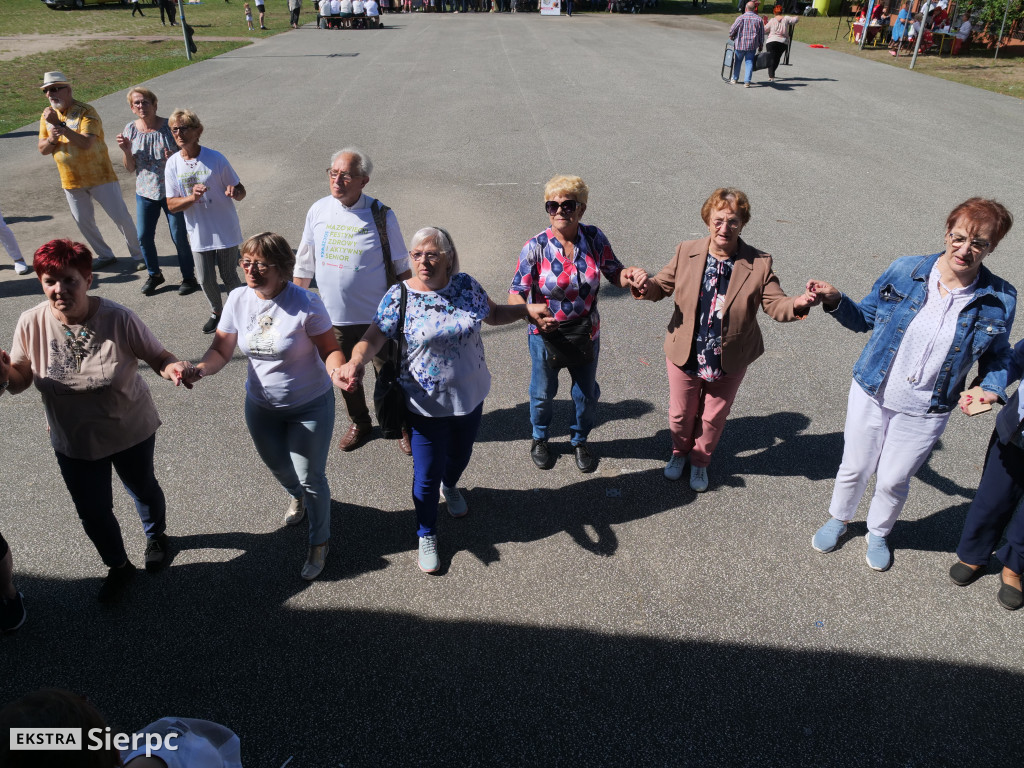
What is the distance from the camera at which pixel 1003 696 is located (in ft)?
9.76

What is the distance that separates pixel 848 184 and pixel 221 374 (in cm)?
926

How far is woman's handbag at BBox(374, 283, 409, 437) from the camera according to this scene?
3.35m

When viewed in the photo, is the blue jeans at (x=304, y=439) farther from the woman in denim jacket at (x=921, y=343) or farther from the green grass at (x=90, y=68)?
the green grass at (x=90, y=68)

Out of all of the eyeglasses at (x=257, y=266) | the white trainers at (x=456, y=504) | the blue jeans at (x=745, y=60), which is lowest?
the white trainers at (x=456, y=504)

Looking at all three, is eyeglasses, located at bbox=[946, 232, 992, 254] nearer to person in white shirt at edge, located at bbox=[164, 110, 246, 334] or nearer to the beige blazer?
the beige blazer

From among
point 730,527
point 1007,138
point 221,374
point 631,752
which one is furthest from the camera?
point 1007,138

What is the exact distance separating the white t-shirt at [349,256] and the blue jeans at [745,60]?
625 inches

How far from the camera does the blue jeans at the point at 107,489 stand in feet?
10.6

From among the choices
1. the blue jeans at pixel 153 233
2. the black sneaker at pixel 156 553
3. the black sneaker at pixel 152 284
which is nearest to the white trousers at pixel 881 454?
the black sneaker at pixel 156 553

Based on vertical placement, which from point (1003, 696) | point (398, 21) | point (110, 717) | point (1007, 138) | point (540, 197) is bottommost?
point (110, 717)

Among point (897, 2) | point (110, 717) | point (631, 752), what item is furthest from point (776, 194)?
point (897, 2)

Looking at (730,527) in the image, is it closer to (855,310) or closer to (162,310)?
(855,310)

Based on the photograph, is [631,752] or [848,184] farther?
[848,184]

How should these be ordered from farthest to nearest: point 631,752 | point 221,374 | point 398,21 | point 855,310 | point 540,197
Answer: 1. point 398,21
2. point 540,197
3. point 221,374
4. point 855,310
5. point 631,752
